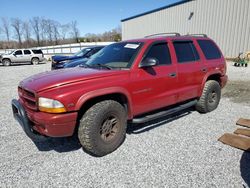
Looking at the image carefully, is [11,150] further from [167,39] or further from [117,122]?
[167,39]

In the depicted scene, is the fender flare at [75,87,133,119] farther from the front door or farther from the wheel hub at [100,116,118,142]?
the front door

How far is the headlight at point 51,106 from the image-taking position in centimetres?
290

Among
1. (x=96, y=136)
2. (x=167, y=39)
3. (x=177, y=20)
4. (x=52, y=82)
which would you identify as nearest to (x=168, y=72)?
(x=167, y=39)

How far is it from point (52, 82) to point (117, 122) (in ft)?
4.03

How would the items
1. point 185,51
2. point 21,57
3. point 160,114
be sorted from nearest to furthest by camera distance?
1. point 160,114
2. point 185,51
3. point 21,57

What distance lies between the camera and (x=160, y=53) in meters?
4.16

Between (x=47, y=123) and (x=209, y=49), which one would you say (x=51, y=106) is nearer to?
(x=47, y=123)

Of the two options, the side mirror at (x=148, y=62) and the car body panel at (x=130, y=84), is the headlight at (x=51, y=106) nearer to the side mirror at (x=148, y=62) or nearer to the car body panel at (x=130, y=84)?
the car body panel at (x=130, y=84)

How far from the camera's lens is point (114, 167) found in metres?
3.11

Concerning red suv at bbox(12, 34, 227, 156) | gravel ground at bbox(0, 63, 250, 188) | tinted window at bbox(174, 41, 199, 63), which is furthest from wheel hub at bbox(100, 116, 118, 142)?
tinted window at bbox(174, 41, 199, 63)

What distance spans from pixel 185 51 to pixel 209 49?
3.50ft

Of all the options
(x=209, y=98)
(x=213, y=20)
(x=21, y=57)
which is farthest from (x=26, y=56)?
(x=209, y=98)

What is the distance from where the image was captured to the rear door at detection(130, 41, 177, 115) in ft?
12.0

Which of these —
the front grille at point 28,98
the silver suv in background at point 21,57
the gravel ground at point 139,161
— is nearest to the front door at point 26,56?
the silver suv in background at point 21,57
